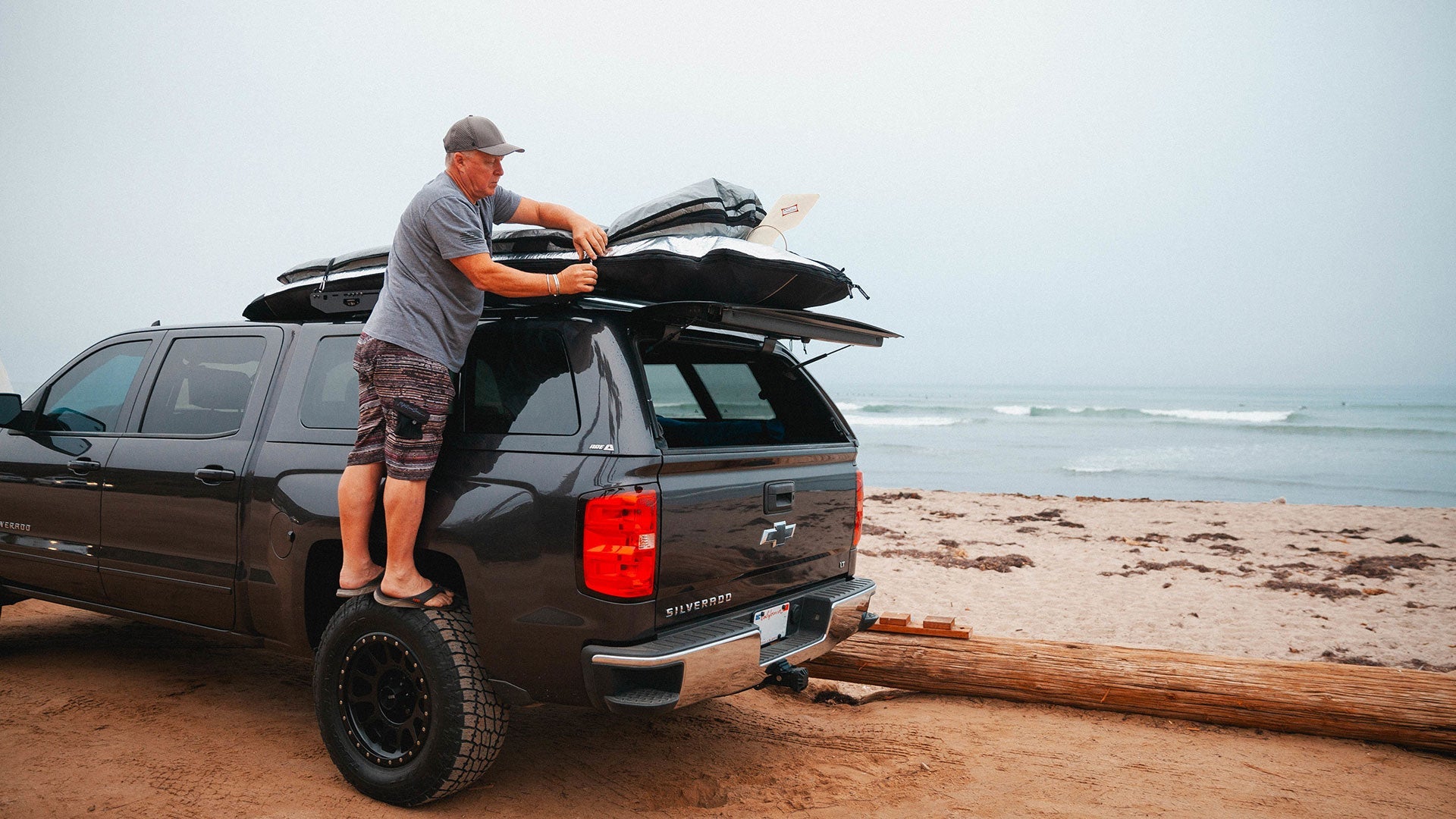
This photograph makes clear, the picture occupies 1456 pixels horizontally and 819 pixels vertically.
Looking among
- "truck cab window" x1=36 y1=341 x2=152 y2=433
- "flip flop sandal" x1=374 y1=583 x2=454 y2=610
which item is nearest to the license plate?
"flip flop sandal" x1=374 y1=583 x2=454 y2=610

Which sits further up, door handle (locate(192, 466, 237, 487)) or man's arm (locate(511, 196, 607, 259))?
man's arm (locate(511, 196, 607, 259))

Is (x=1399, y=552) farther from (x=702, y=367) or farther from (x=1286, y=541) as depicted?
(x=702, y=367)

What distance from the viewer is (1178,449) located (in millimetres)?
25875

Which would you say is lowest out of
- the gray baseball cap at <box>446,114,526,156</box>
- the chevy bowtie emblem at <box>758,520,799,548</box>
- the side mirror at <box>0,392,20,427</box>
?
the chevy bowtie emblem at <box>758,520,799,548</box>

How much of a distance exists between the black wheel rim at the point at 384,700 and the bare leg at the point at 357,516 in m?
0.23

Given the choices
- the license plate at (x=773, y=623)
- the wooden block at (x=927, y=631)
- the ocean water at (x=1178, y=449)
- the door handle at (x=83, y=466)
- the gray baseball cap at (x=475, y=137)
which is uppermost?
the gray baseball cap at (x=475, y=137)

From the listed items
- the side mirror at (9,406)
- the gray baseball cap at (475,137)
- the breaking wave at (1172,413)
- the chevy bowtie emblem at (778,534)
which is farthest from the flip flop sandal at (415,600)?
the breaking wave at (1172,413)

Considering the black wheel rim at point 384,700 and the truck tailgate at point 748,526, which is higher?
the truck tailgate at point 748,526

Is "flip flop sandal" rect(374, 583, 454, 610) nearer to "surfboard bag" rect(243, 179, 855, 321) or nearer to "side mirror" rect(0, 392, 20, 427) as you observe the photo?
"surfboard bag" rect(243, 179, 855, 321)

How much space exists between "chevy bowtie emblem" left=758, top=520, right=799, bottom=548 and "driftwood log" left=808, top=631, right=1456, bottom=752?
4.19 ft

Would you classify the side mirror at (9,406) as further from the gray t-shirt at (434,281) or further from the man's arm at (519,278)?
the man's arm at (519,278)

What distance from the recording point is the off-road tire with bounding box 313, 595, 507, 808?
2.88 m

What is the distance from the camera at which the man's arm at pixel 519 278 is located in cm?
288

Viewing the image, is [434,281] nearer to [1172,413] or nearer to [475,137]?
[475,137]
